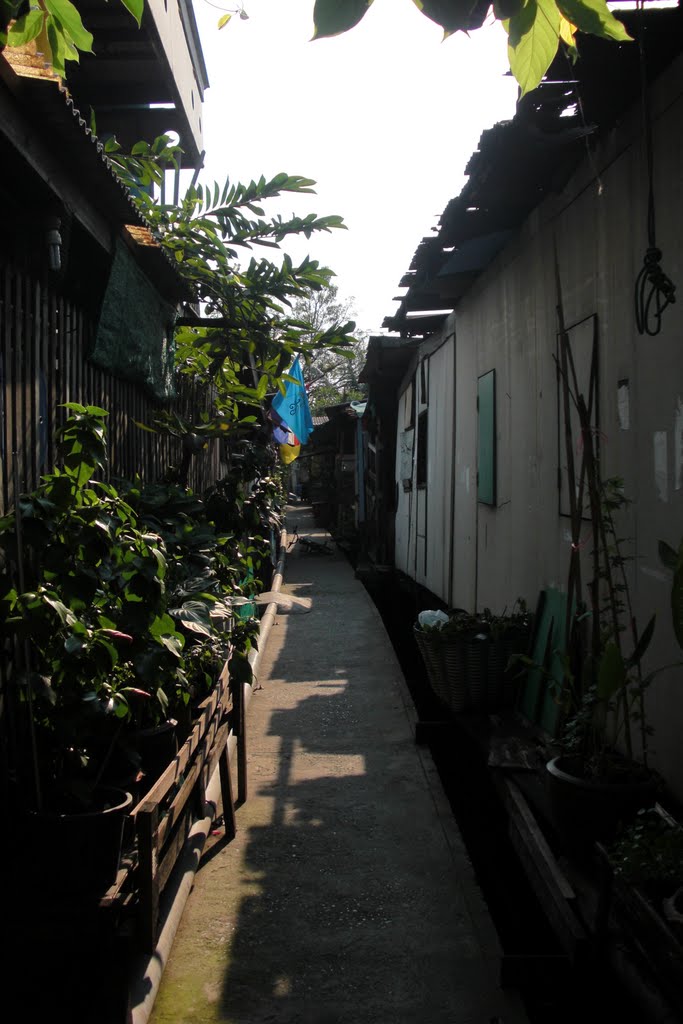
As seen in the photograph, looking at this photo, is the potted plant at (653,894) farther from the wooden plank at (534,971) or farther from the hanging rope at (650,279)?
the hanging rope at (650,279)

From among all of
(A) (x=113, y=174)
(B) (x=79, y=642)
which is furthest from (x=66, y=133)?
(B) (x=79, y=642)

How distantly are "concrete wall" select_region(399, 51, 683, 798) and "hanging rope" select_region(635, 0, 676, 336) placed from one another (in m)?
0.06

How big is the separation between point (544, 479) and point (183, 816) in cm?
329

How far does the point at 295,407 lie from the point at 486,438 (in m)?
3.39

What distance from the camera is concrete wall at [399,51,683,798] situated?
3.75m

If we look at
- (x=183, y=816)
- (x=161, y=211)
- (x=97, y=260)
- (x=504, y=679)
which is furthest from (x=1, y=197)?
(x=504, y=679)

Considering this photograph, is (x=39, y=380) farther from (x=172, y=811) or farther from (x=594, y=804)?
(x=594, y=804)

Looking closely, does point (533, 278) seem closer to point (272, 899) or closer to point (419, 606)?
point (272, 899)

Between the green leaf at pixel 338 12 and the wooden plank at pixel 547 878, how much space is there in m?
2.76

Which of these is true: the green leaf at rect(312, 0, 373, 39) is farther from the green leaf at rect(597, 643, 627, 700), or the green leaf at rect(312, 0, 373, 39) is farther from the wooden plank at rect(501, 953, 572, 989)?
the wooden plank at rect(501, 953, 572, 989)

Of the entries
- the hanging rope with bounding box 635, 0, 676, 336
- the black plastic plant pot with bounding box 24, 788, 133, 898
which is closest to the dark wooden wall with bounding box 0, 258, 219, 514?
the black plastic plant pot with bounding box 24, 788, 133, 898

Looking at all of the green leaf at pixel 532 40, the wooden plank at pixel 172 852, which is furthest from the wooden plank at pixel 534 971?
the green leaf at pixel 532 40

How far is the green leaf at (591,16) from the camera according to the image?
1.54 metres

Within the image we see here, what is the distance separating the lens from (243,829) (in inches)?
184
